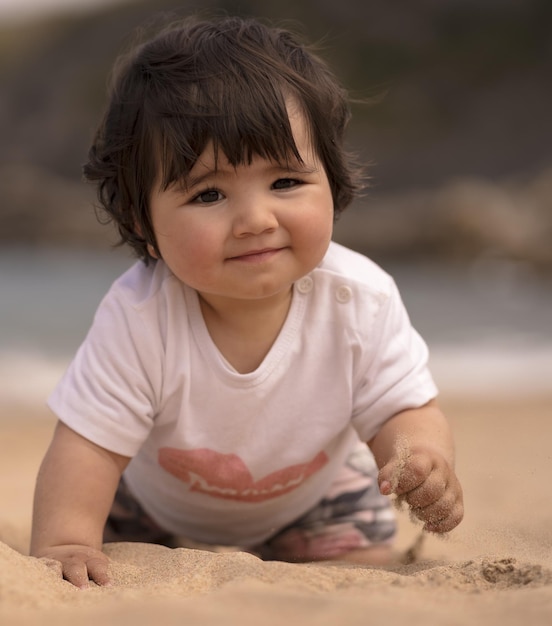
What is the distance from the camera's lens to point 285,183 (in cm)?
183

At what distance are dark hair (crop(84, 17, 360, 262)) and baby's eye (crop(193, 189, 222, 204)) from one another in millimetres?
51

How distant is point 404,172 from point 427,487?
1300 cm

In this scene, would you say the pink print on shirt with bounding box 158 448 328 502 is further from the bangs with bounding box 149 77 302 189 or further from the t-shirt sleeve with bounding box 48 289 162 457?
the bangs with bounding box 149 77 302 189

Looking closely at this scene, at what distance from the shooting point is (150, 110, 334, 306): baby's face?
1.76 m

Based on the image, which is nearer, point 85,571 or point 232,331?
point 85,571

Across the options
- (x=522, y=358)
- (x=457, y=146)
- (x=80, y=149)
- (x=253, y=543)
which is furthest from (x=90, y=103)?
(x=253, y=543)

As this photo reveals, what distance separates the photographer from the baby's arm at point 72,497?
1.78 metres

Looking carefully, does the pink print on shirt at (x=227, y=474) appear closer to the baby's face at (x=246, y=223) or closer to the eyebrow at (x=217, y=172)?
the baby's face at (x=246, y=223)

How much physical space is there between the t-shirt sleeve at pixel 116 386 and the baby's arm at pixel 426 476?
1.64ft

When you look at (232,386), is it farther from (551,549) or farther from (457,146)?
(457,146)

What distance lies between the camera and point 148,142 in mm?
1840

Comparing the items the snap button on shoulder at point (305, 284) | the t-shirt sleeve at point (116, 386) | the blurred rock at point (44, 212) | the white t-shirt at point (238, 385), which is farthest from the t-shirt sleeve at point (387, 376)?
the blurred rock at point (44, 212)

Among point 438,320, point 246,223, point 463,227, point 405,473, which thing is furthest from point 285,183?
point 463,227

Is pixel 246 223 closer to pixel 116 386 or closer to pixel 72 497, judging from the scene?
pixel 116 386
